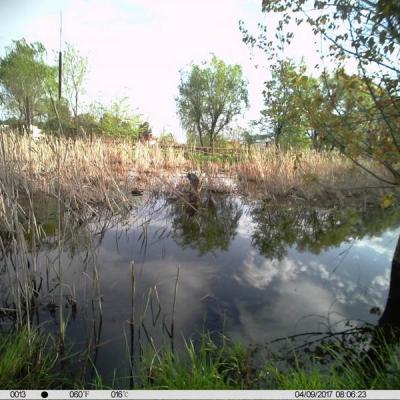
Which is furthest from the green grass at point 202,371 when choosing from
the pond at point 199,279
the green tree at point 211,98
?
the green tree at point 211,98

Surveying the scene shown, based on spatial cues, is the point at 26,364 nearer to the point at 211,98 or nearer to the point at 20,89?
the point at 20,89

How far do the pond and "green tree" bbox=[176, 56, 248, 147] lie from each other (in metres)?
13.1

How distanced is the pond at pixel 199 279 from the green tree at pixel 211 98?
42.9 ft

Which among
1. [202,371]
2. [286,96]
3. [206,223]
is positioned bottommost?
[202,371]

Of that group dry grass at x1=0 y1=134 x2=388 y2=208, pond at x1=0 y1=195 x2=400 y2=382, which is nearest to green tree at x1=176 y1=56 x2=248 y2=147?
dry grass at x1=0 y1=134 x2=388 y2=208

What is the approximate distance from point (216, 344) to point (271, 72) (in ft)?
6.71

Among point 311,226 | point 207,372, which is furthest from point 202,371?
point 311,226

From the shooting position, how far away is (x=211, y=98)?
18.0 m

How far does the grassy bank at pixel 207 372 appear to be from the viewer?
1097 mm

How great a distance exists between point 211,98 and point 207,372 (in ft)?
61.0

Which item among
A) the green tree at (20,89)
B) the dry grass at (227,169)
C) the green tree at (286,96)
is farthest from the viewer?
the dry grass at (227,169)

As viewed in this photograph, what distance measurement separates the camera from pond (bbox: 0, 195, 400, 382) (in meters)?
1.61

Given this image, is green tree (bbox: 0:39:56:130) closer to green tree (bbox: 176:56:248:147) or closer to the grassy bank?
the grassy bank

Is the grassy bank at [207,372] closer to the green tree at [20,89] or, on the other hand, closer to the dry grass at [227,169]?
the green tree at [20,89]
